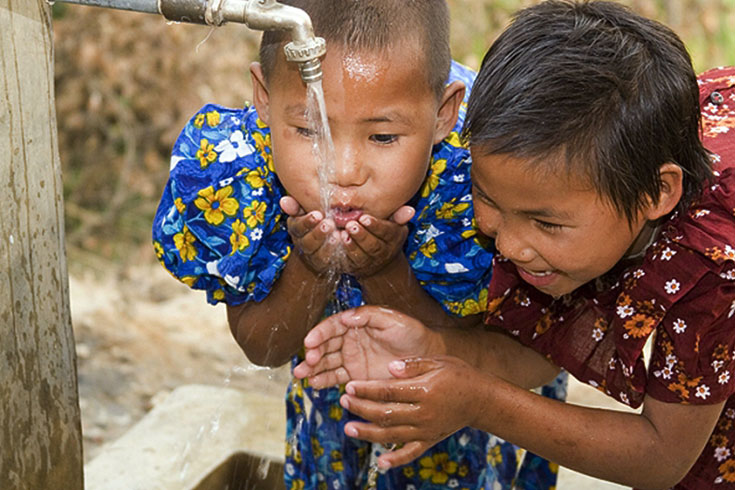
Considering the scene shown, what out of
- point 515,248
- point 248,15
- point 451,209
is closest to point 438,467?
point 451,209

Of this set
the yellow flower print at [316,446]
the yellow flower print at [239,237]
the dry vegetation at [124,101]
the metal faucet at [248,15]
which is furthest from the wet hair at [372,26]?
the dry vegetation at [124,101]

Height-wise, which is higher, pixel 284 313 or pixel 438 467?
pixel 284 313

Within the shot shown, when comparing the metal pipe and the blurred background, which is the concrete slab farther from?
the metal pipe

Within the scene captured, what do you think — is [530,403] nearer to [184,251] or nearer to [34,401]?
[184,251]

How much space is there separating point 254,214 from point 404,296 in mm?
A: 433

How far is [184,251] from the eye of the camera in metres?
2.24

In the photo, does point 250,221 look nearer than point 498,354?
Yes

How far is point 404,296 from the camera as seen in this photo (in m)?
2.35

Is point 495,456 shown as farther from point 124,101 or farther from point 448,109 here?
point 124,101

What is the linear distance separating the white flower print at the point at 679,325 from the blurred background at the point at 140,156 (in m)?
2.36

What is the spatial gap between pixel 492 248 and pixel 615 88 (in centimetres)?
64

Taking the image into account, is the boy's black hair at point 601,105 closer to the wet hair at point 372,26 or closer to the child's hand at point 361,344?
the wet hair at point 372,26

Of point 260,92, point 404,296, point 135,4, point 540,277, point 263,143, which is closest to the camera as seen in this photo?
point 135,4

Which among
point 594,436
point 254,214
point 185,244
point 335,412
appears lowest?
point 335,412
